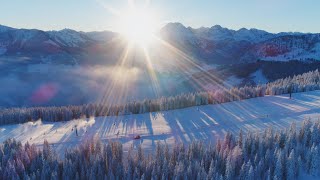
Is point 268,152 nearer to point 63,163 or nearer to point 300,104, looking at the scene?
point 63,163

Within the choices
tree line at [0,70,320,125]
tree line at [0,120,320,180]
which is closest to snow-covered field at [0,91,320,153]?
tree line at [0,70,320,125]

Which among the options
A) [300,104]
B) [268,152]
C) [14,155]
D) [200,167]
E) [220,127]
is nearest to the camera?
[200,167]

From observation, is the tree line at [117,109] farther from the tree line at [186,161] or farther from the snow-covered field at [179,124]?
the tree line at [186,161]

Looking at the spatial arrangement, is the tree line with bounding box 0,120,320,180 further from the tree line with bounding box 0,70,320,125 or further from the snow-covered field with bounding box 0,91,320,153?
the tree line with bounding box 0,70,320,125

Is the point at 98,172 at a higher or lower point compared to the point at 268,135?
lower

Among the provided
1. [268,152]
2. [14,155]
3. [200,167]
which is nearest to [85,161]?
[14,155]

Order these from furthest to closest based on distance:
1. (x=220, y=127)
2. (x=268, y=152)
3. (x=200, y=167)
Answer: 1. (x=220, y=127)
2. (x=268, y=152)
3. (x=200, y=167)

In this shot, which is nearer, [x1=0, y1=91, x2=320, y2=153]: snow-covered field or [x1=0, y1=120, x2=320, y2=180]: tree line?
[x1=0, y1=120, x2=320, y2=180]: tree line
